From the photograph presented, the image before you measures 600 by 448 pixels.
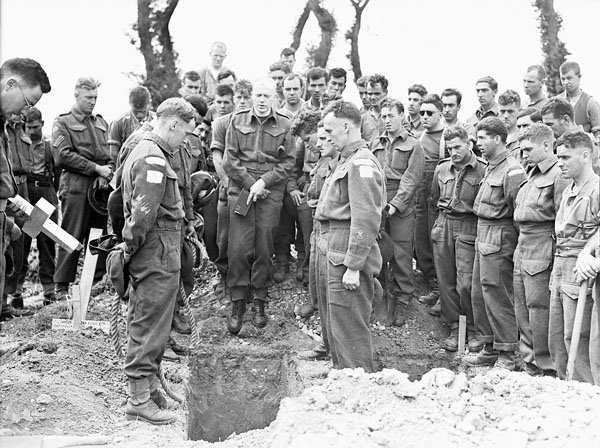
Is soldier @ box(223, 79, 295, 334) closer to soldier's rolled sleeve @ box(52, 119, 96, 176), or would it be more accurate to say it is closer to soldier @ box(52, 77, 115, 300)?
soldier @ box(52, 77, 115, 300)

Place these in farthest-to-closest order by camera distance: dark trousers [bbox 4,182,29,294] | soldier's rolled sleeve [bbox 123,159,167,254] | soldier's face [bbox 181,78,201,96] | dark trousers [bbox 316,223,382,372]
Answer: soldier's face [bbox 181,78,201,96] → dark trousers [bbox 4,182,29,294] → dark trousers [bbox 316,223,382,372] → soldier's rolled sleeve [bbox 123,159,167,254]

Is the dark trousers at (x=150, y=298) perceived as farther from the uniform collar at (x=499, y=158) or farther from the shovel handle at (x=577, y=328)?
the uniform collar at (x=499, y=158)

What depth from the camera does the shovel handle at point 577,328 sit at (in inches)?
229

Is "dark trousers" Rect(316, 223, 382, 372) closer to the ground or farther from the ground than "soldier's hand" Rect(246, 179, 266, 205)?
closer to the ground

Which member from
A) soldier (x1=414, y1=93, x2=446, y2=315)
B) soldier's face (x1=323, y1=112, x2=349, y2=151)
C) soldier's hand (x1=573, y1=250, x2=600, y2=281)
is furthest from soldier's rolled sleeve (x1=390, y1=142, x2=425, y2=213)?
soldier's hand (x1=573, y1=250, x2=600, y2=281)

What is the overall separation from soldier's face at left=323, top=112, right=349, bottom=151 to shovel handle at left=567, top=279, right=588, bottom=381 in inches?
86.9

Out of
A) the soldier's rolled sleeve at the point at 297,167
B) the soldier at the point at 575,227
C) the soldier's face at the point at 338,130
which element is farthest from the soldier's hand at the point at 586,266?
the soldier's rolled sleeve at the point at 297,167

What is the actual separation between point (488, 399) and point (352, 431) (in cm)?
99

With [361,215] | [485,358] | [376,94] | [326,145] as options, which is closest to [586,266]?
[361,215]

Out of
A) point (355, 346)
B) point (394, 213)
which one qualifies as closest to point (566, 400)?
point (355, 346)

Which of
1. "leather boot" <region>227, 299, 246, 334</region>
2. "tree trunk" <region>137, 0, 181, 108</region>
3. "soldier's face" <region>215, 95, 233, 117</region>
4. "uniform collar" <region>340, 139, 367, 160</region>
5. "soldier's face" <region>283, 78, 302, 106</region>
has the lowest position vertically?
"leather boot" <region>227, 299, 246, 334</region>

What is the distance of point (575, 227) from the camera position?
20.0ft

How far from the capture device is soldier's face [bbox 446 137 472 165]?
7941 millimetres

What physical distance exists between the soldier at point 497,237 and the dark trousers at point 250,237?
227 centimetres
